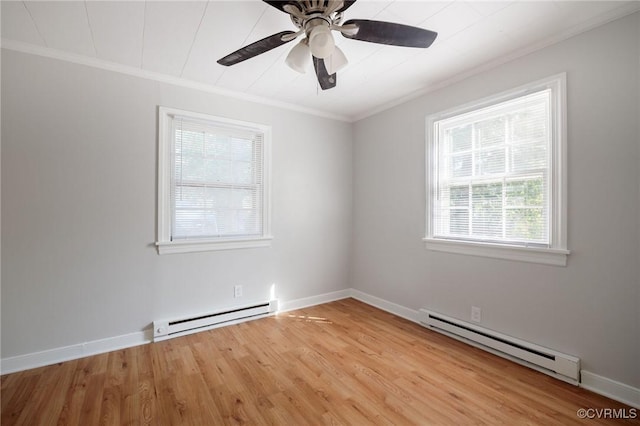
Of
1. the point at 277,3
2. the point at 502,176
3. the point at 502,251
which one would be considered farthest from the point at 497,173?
the point at 277,3

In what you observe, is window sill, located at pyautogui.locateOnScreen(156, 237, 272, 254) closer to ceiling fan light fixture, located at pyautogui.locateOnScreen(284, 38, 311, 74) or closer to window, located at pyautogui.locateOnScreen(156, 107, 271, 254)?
window, located at pyautogui.locateOnScreen(156, 107, 271, 254)

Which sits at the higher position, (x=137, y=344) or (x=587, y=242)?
(x=587, y=242)

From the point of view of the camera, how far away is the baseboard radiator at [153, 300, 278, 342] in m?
2.63

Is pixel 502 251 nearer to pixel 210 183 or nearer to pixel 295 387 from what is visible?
pixel 295 387

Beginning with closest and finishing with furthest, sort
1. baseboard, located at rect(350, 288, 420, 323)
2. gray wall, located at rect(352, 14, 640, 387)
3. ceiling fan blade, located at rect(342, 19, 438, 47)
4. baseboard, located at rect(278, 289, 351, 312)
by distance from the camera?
ceiling fan blade, located at rect(342, 19, 438, 47) → gray wall, located at rect(352, 14, 640, 387) → baseboard, located at rect(350, 288, 420, 323) → baseboard, located at rect(278, 289, 351, 312)

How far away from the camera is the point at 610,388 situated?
182cm

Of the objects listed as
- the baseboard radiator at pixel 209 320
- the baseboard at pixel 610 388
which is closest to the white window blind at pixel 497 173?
the baseboard at pixel 610 388

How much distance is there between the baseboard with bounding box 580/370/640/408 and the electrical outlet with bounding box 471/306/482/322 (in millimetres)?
711

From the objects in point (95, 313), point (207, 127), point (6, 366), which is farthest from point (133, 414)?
point (207, 127)

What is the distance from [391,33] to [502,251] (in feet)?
6.31

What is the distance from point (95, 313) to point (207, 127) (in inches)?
78.0

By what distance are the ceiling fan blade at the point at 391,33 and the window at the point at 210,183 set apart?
188cm

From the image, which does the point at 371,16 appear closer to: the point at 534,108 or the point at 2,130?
the point at 534,108

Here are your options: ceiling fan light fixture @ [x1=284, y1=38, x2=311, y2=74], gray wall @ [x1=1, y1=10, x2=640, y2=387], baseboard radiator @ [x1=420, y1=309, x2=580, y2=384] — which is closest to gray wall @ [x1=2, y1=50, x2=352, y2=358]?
gray wall @ [x1=1, y1=10, x2=640, y2=387]
